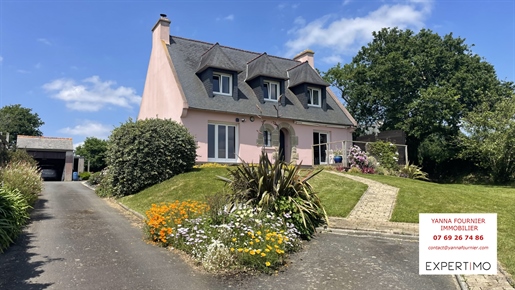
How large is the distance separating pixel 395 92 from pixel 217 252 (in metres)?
27.0

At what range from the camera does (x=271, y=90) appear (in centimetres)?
2200

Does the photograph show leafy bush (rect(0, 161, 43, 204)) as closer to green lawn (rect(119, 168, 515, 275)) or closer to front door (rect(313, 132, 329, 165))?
green lawn (rect(119, 168, 515, 275))

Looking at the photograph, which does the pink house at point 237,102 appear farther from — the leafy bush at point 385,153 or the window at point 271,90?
the leafy bush at point 385,153

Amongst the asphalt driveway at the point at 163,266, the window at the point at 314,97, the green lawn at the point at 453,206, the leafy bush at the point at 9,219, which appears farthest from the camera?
the window at the point at 314,97

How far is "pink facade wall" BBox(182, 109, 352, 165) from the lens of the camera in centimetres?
1847

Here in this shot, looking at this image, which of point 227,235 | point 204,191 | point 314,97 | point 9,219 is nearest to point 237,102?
point 314,97

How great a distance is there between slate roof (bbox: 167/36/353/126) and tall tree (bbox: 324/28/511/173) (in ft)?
23.0

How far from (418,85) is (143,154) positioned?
24.7 metres

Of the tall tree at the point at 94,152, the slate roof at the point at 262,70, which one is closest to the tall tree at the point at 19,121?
the tall tree at the point at 94,152

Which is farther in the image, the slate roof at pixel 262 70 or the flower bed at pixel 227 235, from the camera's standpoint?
the slate roof at pixel 262 70

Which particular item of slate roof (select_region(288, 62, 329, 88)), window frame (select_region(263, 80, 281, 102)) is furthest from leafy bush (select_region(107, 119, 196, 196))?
slate roof (select_region(288, 62, 329, 88))

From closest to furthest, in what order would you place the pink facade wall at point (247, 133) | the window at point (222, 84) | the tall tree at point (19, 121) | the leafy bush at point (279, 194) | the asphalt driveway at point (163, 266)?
the asphalt driveway at point (163, 266)
the leafy bush at point (279, 194)
the pink facade wall at point (247, 133)
the window at point (222, 84)
the tall tree at point (19, 121)

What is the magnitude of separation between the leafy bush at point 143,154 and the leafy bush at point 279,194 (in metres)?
6.50

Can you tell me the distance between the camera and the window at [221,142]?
63.1 ft
